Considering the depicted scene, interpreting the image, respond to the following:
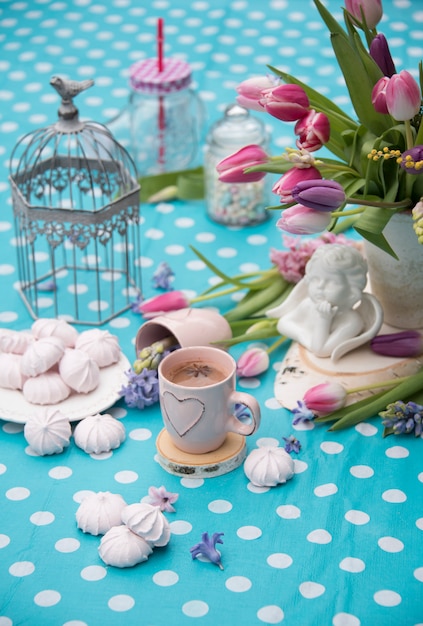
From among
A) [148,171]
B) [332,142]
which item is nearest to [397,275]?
[332,142]

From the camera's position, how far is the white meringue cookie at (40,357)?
3.64ft

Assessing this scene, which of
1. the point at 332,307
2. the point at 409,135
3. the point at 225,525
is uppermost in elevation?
the point at 409,135

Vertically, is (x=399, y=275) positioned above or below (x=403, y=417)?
above

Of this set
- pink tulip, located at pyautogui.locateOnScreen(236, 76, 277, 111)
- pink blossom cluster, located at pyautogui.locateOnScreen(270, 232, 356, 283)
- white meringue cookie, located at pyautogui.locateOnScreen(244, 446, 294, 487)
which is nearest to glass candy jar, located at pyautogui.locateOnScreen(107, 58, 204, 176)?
pink blossom cluster, located at pyautogui.locateOnScreen(270, 232, 356, 283)

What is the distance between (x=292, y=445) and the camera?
1068 mm

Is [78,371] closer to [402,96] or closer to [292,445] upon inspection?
[292,445]

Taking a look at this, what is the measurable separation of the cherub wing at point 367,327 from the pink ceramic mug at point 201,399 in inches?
6.3

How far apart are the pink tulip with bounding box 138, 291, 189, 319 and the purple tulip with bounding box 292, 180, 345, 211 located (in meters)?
0.35

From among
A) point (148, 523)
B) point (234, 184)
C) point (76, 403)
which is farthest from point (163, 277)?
point (148, 523)

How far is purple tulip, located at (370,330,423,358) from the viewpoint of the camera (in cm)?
116

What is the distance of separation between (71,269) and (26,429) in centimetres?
44

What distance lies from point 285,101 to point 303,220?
0.14 metres

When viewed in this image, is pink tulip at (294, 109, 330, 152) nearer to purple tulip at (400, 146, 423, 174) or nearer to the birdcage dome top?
purple tulip at (400, 146, 423, 174)

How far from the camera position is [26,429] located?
1.07 m
